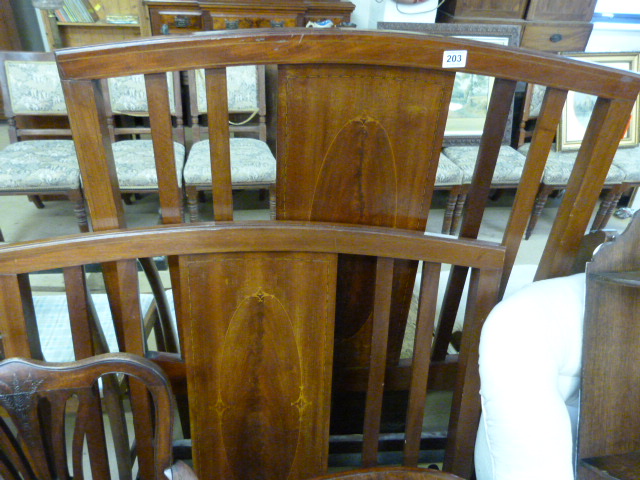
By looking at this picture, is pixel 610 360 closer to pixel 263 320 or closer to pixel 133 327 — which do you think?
pixel 263 320

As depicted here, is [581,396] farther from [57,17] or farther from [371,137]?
[57,17]

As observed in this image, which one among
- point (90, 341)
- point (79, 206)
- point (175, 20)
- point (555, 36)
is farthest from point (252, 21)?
point (90, 341)

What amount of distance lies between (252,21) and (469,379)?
245 centimetres

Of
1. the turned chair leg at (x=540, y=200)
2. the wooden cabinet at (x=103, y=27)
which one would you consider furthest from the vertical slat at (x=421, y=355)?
the wooden cabinet at (x=103, y=27)

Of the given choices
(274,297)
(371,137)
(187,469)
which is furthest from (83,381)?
(371,137)

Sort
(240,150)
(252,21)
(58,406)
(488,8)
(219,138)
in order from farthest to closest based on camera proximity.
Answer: (252,21) < (488,8) < (240,150) < (219,138) < (58,406)

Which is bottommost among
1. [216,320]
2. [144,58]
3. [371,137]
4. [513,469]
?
[513,469]

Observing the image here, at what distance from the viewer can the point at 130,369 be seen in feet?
2.03

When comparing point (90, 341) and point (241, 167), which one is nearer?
point (90, 341)

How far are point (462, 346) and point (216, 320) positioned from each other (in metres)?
0.43

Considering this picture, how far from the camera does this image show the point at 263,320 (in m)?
0.83

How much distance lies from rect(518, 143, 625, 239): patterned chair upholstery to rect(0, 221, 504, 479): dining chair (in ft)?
5.37

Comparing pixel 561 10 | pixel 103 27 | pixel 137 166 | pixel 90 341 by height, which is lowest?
pixel 137 166

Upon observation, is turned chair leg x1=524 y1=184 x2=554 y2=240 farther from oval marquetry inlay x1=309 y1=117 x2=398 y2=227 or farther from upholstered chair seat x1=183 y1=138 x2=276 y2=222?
oval marquetry inlay x1=309 y1=117 x2=398 y2=227
